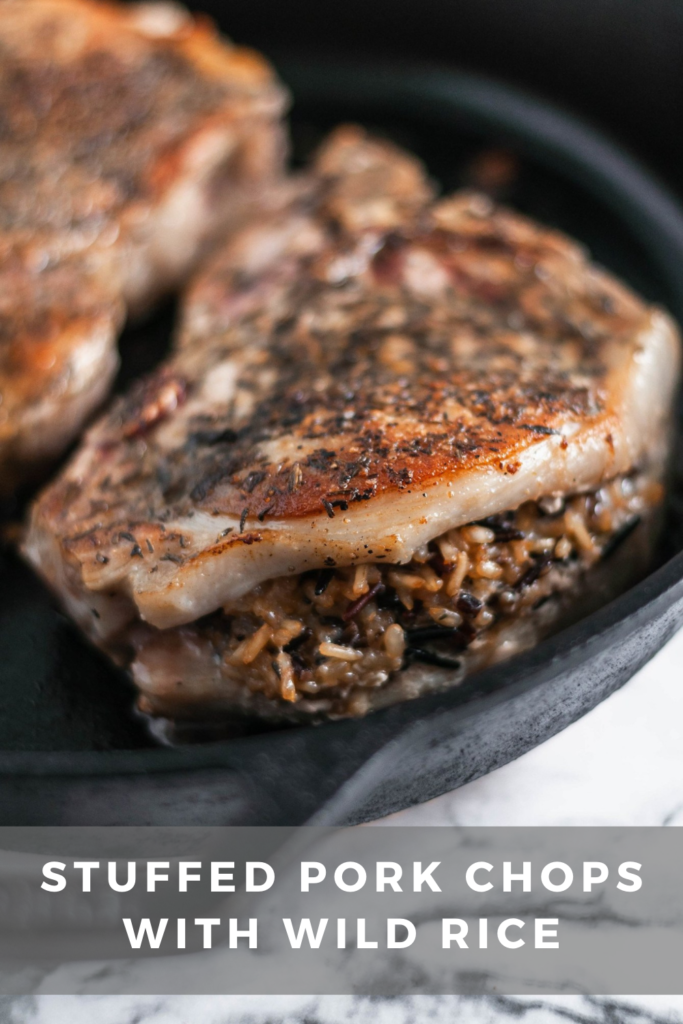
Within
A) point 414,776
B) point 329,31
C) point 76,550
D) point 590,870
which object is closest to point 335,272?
point 76,550

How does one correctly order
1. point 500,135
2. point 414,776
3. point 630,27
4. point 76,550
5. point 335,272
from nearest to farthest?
point 414,776
point 76,550
point 335,272
point 500,135
point 630,27

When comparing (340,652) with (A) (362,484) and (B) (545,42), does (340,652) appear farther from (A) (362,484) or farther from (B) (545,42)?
(B) (545,42)

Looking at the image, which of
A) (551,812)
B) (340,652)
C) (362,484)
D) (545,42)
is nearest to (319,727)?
(340,652)

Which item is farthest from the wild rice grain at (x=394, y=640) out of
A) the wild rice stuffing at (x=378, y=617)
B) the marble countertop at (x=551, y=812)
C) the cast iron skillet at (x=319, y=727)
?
the marble countertop at (x=551, y=812)

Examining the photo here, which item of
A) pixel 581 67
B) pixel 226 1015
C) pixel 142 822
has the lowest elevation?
Result: pixel 226 1015

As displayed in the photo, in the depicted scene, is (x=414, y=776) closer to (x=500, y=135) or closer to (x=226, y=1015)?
(x=226, y=1015)

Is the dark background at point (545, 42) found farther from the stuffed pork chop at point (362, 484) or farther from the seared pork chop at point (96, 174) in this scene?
the stuffed pork chop at point (362, 484)

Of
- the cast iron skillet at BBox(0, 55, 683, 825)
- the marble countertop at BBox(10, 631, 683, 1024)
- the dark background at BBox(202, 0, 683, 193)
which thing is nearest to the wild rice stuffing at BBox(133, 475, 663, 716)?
the cast iron skillet at BBox(0, 55, 683, 825)

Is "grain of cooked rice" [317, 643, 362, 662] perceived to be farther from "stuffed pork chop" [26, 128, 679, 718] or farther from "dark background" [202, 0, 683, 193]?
"dark background" [202, 0, 683, 193]
